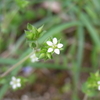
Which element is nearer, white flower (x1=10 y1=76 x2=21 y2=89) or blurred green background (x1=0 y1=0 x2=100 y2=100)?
white flower (x1=10 y1=76 x2=21 y2=89)

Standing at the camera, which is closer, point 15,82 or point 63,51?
point 15,82

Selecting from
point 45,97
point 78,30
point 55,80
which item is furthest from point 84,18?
point 45,97

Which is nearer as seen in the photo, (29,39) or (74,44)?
(29,39)

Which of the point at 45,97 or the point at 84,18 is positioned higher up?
the point at 84,18

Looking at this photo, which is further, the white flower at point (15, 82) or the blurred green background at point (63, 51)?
the blurred green background at point (63, 51)

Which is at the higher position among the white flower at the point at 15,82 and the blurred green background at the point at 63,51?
the blurred green background at the point at 63,51

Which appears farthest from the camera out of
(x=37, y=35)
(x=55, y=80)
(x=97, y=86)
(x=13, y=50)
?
(x=55, y=80)

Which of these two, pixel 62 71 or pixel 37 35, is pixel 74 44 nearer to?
pixel 62 71

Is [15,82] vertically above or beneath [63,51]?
beneath

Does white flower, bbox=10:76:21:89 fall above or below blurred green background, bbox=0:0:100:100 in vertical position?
below

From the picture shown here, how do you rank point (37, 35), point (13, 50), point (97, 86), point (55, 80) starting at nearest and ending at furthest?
point (37, 35) < point (97, 86) < point (13, 50) < point (55, 80)

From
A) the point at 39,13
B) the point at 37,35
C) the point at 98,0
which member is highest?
the point at 39,13
